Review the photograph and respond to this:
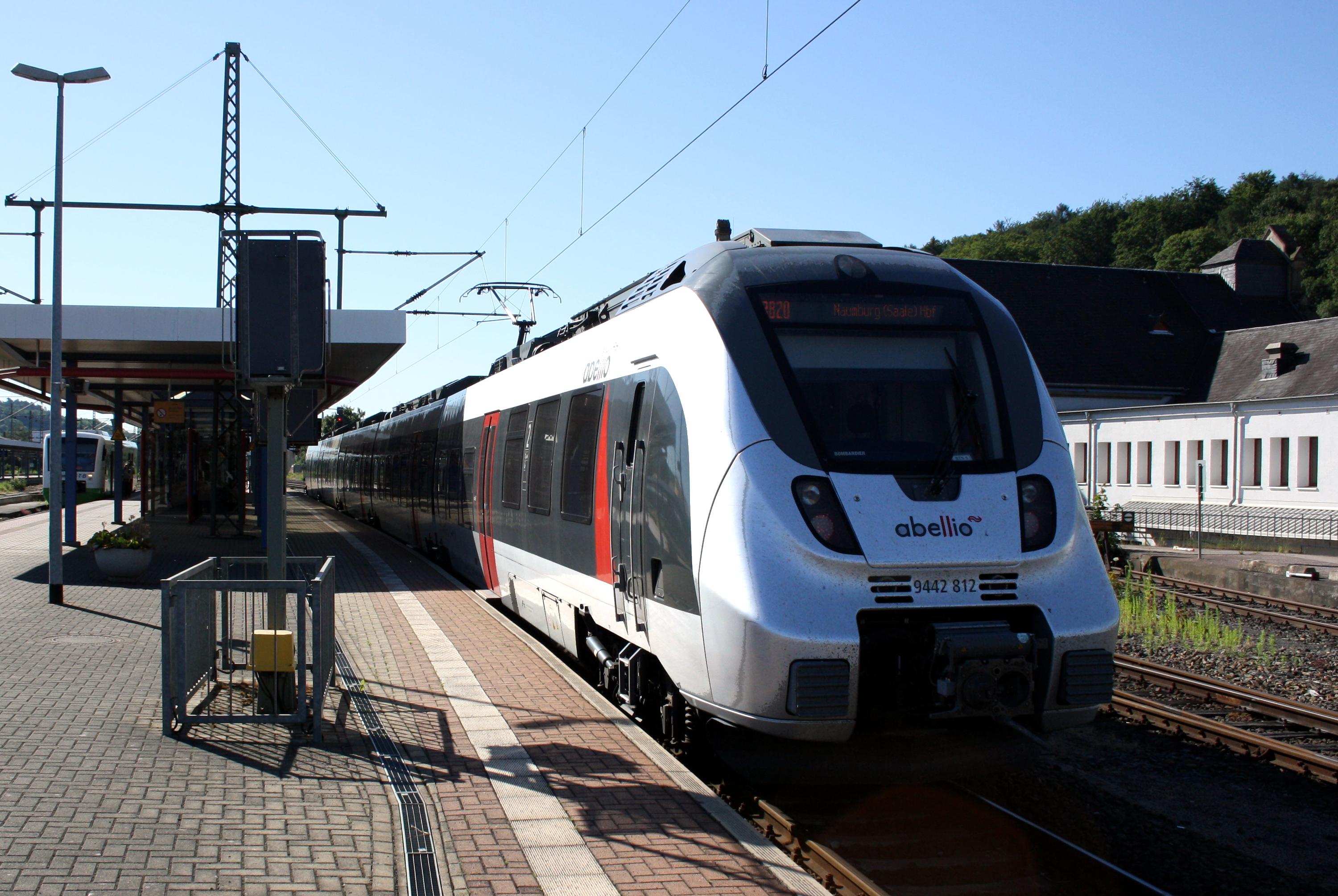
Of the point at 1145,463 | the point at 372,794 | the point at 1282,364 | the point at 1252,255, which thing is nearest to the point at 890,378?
the point at 372,794

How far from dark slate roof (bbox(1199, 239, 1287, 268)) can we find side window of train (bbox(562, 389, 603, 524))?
54.6 m

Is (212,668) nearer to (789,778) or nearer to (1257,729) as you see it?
(789,778)

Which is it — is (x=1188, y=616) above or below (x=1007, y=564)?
below

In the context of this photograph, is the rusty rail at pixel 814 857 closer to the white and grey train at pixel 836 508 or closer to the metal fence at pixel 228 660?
the white and grey train at pixel 836 508

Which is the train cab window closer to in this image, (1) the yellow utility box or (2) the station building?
(1) the yellow utility box

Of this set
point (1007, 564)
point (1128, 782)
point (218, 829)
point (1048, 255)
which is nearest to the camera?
point (218, 829)

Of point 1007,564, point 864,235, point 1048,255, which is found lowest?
point 1007,564

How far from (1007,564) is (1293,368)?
3662 cm

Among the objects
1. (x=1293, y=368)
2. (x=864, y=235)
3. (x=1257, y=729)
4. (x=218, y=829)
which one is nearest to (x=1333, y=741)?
(x=1257, y=729)

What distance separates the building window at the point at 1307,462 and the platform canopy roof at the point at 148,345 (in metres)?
23.5

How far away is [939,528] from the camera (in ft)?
19.6

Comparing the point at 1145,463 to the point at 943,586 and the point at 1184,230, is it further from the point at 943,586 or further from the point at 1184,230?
the point at 1184,230

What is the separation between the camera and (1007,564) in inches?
235

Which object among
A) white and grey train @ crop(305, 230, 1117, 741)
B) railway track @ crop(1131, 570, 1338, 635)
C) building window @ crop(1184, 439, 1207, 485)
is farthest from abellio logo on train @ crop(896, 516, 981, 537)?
building window @ crop(1184, 439, 1207, 485)
